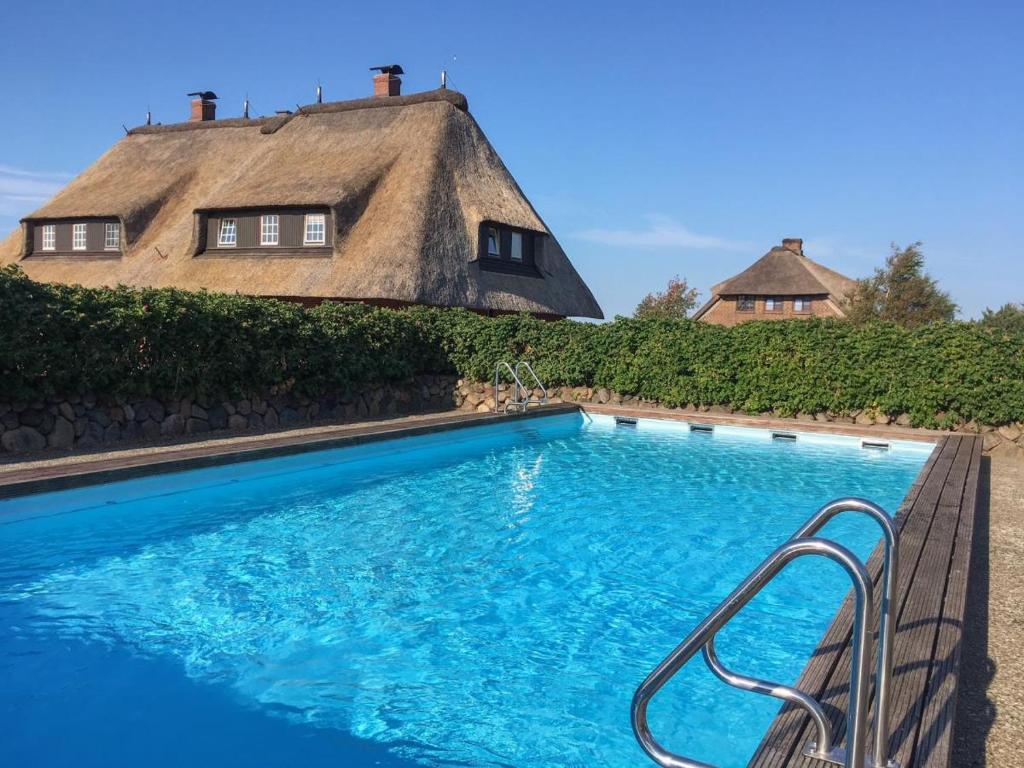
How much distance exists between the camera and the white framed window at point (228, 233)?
2177 cm

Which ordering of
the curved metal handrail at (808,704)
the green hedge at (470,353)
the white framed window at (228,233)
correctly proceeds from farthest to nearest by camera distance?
the white framed window at (228,233), the green hedge at (470,353), the curved metal handrail at (808,704)

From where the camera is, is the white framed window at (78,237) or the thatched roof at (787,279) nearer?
the white framed window at (78,237)

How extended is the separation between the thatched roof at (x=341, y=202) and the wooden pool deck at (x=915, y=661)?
14.9 meters

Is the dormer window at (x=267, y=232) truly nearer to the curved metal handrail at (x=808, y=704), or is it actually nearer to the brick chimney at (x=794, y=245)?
the curved metal handrail at (x=808, y=704)

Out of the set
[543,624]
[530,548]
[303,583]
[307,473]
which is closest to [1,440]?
[307,473]

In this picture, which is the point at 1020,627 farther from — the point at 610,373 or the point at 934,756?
the point at 610,373

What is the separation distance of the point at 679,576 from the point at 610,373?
9.34 m

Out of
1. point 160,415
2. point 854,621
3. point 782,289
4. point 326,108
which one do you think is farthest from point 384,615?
point 782,289

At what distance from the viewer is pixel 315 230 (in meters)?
20.7

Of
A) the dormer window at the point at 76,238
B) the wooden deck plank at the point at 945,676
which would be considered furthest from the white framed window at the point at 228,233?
the wooden deck plank at the point at 945,676

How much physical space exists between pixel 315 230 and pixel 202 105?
12.1 meters

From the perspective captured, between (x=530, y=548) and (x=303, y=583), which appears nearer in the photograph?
(x=303, y=583)

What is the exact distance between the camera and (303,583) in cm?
562

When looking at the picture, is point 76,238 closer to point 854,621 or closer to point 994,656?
point 994,656
